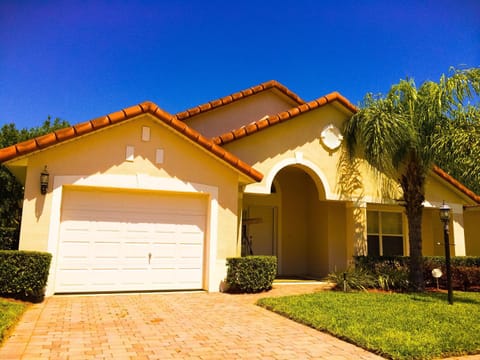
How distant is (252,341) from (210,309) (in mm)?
2690

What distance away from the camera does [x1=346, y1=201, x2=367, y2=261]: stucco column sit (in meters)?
14.5

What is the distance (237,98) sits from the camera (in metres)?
17.6

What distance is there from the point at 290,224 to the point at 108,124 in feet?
28.6

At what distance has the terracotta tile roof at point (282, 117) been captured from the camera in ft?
42.2

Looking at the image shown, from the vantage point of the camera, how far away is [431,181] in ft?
51.3

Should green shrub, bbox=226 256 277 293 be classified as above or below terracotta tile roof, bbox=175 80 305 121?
Answer: below

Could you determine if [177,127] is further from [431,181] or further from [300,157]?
→ [431,181]

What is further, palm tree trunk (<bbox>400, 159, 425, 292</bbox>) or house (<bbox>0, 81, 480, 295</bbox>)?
palm tree trunk (<bbox>400, 159, 425, 292</bbox>)

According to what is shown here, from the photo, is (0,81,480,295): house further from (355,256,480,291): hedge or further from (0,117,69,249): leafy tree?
(0,117,69,249): leafy tree

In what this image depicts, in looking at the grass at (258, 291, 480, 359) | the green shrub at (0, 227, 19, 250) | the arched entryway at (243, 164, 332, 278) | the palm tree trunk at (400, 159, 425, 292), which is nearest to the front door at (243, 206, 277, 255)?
the arched entryway at (243, 164, 332, 278)

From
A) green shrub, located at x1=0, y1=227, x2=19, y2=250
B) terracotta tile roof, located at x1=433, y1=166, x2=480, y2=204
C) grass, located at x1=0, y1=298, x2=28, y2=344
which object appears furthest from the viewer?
terracotta tile roof, located at x1=433, y1=166, x2=480, y2=204

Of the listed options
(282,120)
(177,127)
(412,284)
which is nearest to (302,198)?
(282,120)

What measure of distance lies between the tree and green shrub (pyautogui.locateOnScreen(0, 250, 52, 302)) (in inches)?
380

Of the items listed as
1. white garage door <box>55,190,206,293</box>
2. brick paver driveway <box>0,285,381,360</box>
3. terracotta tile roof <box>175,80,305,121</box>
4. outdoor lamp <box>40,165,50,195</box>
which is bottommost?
brick paver driveway <box>0,285,381,360</box>
